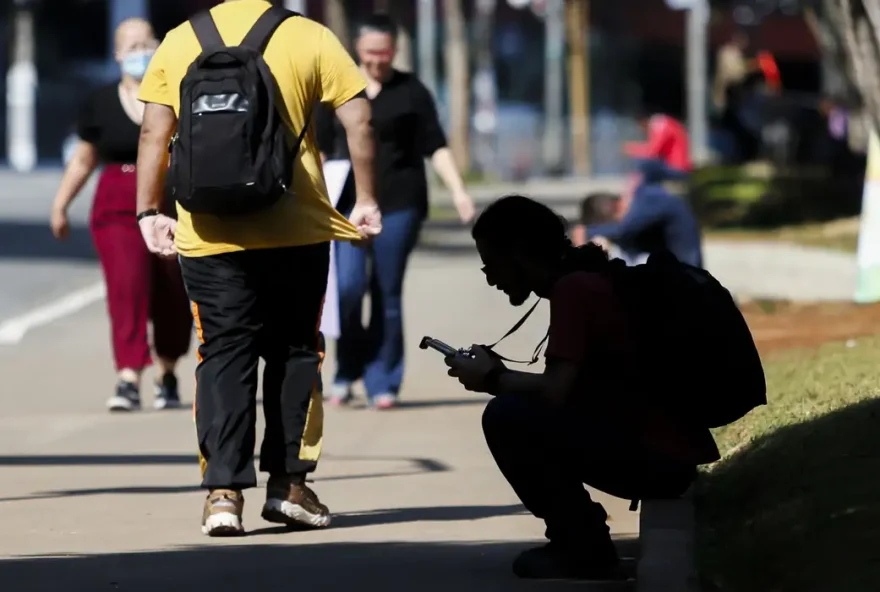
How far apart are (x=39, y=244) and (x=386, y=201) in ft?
44.7

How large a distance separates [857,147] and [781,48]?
98.3 ft

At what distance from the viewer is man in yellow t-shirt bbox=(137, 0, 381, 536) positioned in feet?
22.4

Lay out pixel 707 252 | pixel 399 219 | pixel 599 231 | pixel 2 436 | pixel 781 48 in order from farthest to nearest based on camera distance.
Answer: pixel 781 48, pixel 707 252, pixel 599 231, pixel 399 219, pixel 2 436

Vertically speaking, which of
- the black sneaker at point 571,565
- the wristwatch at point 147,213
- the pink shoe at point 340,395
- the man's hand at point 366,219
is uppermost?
the wristwatch at point 147,213

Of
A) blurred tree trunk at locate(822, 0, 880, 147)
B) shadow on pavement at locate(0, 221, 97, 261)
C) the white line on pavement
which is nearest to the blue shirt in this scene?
blurred tree trunk at locate(822, 0, 880, 147)

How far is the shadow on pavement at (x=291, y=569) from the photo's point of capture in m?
6.01

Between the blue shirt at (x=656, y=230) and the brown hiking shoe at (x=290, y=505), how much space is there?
503cm

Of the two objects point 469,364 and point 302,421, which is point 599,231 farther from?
point 469,364

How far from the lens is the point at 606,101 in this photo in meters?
61.2

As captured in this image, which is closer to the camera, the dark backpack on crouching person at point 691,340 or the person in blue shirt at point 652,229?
the dark backpack on crouching person at point 691,340

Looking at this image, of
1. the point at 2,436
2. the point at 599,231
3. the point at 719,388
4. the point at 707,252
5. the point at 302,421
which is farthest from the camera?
the point at 707,252

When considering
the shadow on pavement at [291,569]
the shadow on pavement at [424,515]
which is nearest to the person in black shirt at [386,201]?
the shadow on pavement at [424,515]

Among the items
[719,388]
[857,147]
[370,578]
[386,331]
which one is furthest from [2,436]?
[857,147]

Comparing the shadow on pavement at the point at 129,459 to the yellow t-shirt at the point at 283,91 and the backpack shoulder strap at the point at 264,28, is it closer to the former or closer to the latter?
the yellow t-shirt at the point at 283,91
